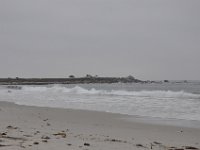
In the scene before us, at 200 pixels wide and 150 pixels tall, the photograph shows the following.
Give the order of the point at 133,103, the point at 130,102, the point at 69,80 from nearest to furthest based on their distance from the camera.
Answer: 1. the point at 133,103
2. the point at 130,102
3. the point at 69,80

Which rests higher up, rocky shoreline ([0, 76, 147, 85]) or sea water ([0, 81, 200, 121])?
rocky shoreline ([0, 76, 147, 85])

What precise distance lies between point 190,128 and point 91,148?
19.1 ft

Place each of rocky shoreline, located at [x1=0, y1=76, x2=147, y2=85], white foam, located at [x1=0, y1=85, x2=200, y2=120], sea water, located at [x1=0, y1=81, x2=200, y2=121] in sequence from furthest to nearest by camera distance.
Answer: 1. rocky shoreline, located at [x1=0, y1=76, x2=147, y2=85]
2. sea water, located at [x1=0, y1=81, x2=200, y2=121]
3. white foam, located at [x1=0, y1=85, x2=200, y2=120]

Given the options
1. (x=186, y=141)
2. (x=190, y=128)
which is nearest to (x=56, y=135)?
(x=186, y=141)

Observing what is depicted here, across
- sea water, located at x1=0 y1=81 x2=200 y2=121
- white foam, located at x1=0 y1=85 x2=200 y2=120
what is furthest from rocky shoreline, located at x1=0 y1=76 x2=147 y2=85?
white foam, located at x1=0 y1=85 x2=200 y2=120

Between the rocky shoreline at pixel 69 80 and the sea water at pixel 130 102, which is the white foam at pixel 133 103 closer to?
the sea water at pixel 130 102

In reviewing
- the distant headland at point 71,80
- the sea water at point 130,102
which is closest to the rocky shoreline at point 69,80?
the distant headland at point 71,80

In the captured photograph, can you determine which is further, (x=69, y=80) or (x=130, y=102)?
(x=69, y=80)

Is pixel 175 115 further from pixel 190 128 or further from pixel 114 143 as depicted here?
pixel 114 143

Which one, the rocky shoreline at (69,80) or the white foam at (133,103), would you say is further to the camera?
the rocky shoreline at (69,80)

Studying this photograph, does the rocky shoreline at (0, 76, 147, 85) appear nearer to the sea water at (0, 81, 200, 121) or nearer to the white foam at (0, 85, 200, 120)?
the sea water at (0, 81, 200, 121)

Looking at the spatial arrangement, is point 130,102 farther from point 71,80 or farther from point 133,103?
point 71,80

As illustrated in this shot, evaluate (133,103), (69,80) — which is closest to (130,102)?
(133,103)

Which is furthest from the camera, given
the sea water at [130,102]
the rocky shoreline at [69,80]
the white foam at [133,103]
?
the rocky shoreline at [69,80]
